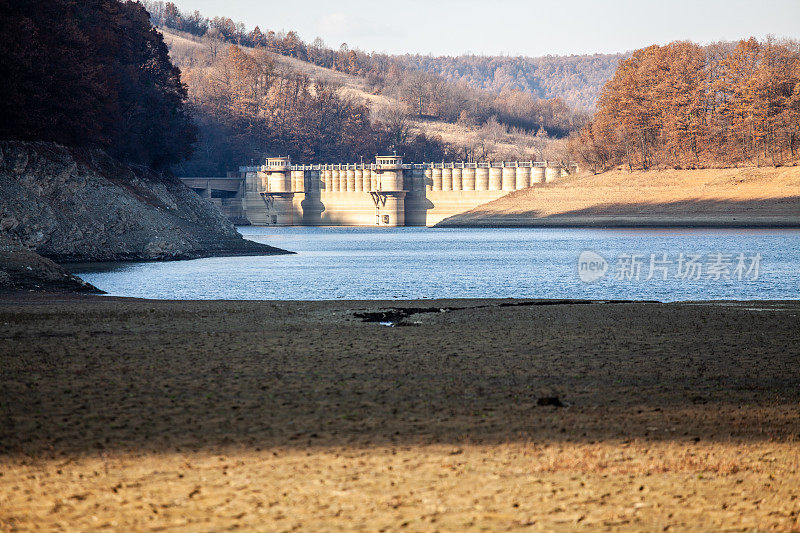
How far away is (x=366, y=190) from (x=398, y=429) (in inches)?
6274

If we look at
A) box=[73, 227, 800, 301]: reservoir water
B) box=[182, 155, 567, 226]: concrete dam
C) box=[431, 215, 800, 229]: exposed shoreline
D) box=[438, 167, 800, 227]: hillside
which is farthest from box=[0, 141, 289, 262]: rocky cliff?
box=[182, 155, 567, 226]: concrete dam

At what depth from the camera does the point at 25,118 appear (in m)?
59.0

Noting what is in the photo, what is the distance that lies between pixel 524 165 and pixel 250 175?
5144cm

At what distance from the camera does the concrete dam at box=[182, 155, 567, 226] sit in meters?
160

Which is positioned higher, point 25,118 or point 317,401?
point 25,118

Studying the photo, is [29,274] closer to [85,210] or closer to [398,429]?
[85,210]

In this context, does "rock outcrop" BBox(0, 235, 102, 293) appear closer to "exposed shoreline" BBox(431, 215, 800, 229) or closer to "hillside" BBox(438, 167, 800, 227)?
"exposed shoreline" BBox(431, 215, 800, 229)

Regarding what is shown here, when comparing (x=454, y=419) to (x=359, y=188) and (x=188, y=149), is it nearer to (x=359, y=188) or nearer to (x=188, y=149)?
(x=188, y=149)

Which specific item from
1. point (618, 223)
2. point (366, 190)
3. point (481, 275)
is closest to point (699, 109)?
point (618, 223)

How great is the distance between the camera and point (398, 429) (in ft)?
36.6

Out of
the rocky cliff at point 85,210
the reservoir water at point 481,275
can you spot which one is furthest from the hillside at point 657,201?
the rocky cliff at point 85,210

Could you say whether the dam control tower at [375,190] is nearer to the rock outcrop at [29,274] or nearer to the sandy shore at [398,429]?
the rock outcrop at [29,274]

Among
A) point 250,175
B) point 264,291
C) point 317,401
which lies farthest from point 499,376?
point 250,175

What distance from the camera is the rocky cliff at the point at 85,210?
2099 inches
